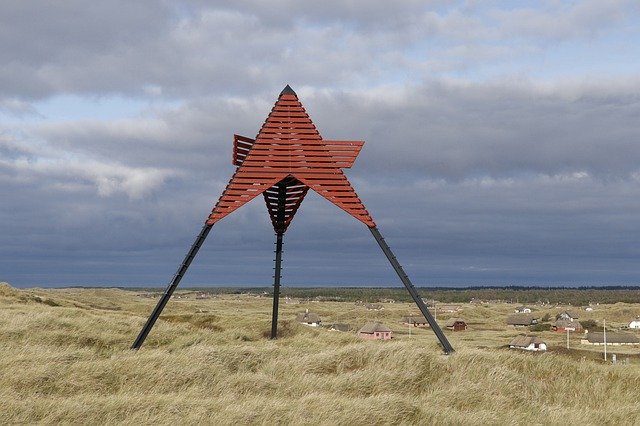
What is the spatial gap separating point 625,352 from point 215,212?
7556 centimetres

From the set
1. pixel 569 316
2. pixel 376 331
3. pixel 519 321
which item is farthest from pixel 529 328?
pixel 376 331

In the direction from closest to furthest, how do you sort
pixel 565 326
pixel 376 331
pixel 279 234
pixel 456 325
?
1. pixel 279 234
2. pixel 376 331
3. pixel 456 325
4. pixel 565 326

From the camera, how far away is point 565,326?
370 ft

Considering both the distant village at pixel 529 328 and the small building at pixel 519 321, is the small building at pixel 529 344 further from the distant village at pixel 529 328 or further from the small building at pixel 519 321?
the small building at pixel 519 321

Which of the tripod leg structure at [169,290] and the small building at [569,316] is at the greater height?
the tripod leg structure at [169,290]

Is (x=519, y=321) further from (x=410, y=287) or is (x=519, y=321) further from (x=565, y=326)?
(x=410, y=287)

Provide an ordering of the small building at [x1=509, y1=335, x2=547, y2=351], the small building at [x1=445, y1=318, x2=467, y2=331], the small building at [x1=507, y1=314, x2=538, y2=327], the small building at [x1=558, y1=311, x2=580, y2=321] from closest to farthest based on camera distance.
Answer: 1. the small building at [x1=509, y1=335, x2=547, y2=351]
2. the small building at [x1=445, y1=318, x2=467, y2=331]
3. the small building at [x1=507, y1=314, x2=538, y2=327]
4. the small building at [x1=558, y1=311, x2=580, y2=321]

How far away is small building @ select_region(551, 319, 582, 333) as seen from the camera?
11062 cm

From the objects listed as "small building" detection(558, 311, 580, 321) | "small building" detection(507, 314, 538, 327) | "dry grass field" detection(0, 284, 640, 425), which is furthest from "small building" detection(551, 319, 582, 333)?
"dry grass field" detection(0, 284, 640, 425)

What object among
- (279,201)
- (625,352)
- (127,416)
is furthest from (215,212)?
(625,352)

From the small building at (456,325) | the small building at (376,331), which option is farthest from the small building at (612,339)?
the small building at (376,331)

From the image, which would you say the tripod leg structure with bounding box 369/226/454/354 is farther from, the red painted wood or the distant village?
the distant village

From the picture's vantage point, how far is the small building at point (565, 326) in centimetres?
11062

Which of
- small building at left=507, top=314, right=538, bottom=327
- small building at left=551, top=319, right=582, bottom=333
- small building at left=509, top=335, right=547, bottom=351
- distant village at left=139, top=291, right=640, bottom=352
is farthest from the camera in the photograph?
small building at left=507, top=314, right=538, bottom=327
